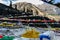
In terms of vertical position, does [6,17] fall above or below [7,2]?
below

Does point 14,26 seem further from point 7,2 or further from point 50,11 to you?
point 50,11

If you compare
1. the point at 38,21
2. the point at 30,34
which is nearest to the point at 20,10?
the point at 38,21

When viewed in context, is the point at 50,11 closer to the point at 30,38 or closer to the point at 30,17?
the point at 30,17

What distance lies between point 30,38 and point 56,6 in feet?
4.40

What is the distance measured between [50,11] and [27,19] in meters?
0.34

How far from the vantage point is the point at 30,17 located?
8.14 feet

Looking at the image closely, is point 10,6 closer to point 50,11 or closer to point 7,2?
point 7,2

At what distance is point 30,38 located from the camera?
1.29m

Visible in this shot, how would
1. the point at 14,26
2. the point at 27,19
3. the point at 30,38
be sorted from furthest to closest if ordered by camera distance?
the point at 27,19, the point at 14,26, the point at 30,38

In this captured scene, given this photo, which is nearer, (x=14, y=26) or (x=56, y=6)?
(x=14, y=26)

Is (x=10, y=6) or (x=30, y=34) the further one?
(x=10, y=6)

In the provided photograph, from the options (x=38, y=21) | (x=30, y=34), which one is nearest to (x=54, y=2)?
(x=38, y=21)

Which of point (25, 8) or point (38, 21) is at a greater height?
point (25, 8)

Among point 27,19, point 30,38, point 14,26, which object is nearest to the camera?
point 30,38
